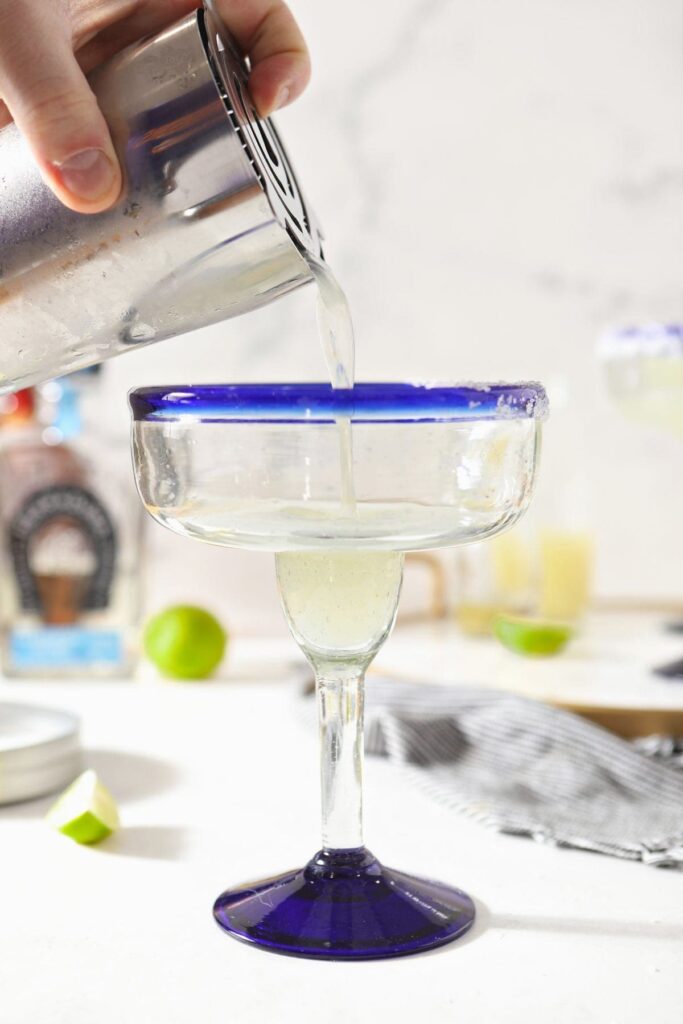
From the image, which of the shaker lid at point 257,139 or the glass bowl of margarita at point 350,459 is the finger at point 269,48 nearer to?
the shaker lid at point 257,139

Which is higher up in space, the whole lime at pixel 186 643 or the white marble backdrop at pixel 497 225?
the white marble backdrop at pixel 497 225

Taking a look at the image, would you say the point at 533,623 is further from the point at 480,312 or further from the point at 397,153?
the point at 397,153

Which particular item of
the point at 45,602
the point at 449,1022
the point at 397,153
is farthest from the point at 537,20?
the point at 449,1022

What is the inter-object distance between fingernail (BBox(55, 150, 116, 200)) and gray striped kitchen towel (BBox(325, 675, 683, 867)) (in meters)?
0.49

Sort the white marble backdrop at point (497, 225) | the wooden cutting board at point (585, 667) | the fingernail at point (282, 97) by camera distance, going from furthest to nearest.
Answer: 1. the white marble backdrop at point (497, 225)
2. the wooden cutting board at point (585, 667)
3. the fingernail at point (282, 97)

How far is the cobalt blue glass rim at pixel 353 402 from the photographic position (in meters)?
0.60

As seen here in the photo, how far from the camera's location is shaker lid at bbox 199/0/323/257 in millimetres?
663

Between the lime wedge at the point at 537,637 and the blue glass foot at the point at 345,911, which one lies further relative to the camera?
the lime wedge at the point at 537,637

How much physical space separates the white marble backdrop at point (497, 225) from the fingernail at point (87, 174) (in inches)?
43.2

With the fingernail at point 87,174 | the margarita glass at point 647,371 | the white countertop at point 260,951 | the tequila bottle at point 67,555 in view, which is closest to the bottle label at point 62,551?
the tequila bottle at point 67,555

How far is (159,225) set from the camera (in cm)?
66

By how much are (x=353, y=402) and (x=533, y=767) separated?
50 centimetres

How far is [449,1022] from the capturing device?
0.58 meters

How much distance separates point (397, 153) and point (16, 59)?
3.77 feet
